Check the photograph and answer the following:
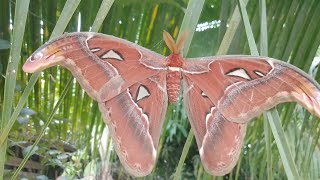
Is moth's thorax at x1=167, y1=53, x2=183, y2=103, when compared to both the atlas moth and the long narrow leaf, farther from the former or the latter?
the long narrow leaf

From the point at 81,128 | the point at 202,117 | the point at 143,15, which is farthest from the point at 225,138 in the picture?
the point at 81,128

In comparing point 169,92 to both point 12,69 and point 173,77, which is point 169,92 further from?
point 12,69

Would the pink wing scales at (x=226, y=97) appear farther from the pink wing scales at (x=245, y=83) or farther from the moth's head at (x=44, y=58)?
the moth's head at (x=44, y=58)

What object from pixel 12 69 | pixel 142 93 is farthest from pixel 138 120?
pixel 12 69

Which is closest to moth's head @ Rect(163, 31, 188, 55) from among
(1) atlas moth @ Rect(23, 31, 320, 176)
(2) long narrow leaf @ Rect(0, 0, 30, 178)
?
(1) atlas moth @ Rect(23, 31, 320, 176)

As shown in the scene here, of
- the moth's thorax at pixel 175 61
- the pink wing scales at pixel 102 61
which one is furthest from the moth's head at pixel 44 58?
the moth's thorax at pixel 175 61

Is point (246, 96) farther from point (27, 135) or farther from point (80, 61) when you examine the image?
point (27, 135)
